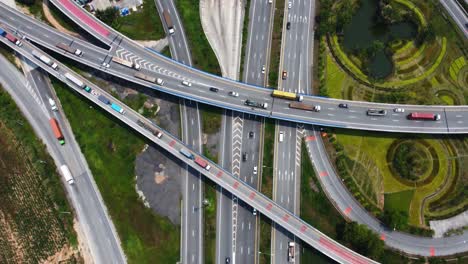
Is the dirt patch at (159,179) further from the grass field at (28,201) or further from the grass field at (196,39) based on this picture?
the grass field at (196,39)

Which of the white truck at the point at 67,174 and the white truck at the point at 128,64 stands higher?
the white truck at the point at 128,64

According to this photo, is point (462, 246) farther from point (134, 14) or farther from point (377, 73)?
point (134, 14)

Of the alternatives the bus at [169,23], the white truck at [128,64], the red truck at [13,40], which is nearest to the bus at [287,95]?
the bus at [169,23]

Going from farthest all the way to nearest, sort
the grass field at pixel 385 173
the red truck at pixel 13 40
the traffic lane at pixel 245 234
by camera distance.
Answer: the red truck at pixel 13 40
the grass field at pixel 385 173
the traffic lane at pixel 245 234

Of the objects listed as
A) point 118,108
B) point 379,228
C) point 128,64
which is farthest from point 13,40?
point 379,228

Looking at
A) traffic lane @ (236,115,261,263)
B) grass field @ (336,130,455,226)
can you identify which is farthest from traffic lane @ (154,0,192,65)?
grass field @ (336,130,455,226)

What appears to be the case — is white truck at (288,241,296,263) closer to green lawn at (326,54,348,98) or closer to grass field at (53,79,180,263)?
grass field at (53,79,180,263)

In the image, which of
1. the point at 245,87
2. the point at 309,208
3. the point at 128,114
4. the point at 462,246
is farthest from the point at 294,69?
the point at 462,246
